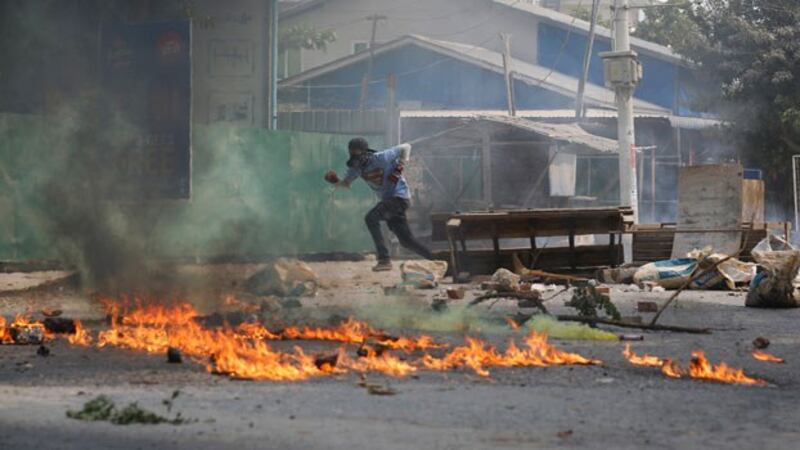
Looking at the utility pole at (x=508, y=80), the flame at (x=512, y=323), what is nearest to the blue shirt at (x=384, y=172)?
the flame at (x=512, y=323)

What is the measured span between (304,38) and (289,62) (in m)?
1.48

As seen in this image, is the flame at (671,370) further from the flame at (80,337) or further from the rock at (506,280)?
the rock at (506,280)

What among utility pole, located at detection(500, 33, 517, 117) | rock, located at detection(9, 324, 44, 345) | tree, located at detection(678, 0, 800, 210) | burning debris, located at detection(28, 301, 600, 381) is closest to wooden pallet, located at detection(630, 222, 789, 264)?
burning debris, located at detection(28, 301, 600, 381)

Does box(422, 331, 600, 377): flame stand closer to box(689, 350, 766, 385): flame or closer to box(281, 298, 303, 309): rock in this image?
box(689, 350, 766, 385): flame

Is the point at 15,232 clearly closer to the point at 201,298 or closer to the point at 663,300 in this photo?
the point at 201,298

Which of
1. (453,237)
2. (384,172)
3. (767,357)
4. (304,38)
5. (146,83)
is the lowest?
(767,357)

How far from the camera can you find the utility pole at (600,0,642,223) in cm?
2217

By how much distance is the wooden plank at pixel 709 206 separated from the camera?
17.3m

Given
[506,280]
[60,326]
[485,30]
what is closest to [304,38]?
[485,30]

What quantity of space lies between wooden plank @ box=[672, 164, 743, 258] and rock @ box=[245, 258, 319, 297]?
6241 mm

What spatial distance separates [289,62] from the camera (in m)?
→ 45.4

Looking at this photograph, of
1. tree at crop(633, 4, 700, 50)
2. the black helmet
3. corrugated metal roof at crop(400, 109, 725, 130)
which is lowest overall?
the black helmet

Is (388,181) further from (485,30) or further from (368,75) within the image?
(485,30)

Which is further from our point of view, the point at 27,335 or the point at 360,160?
the point at 360,160
